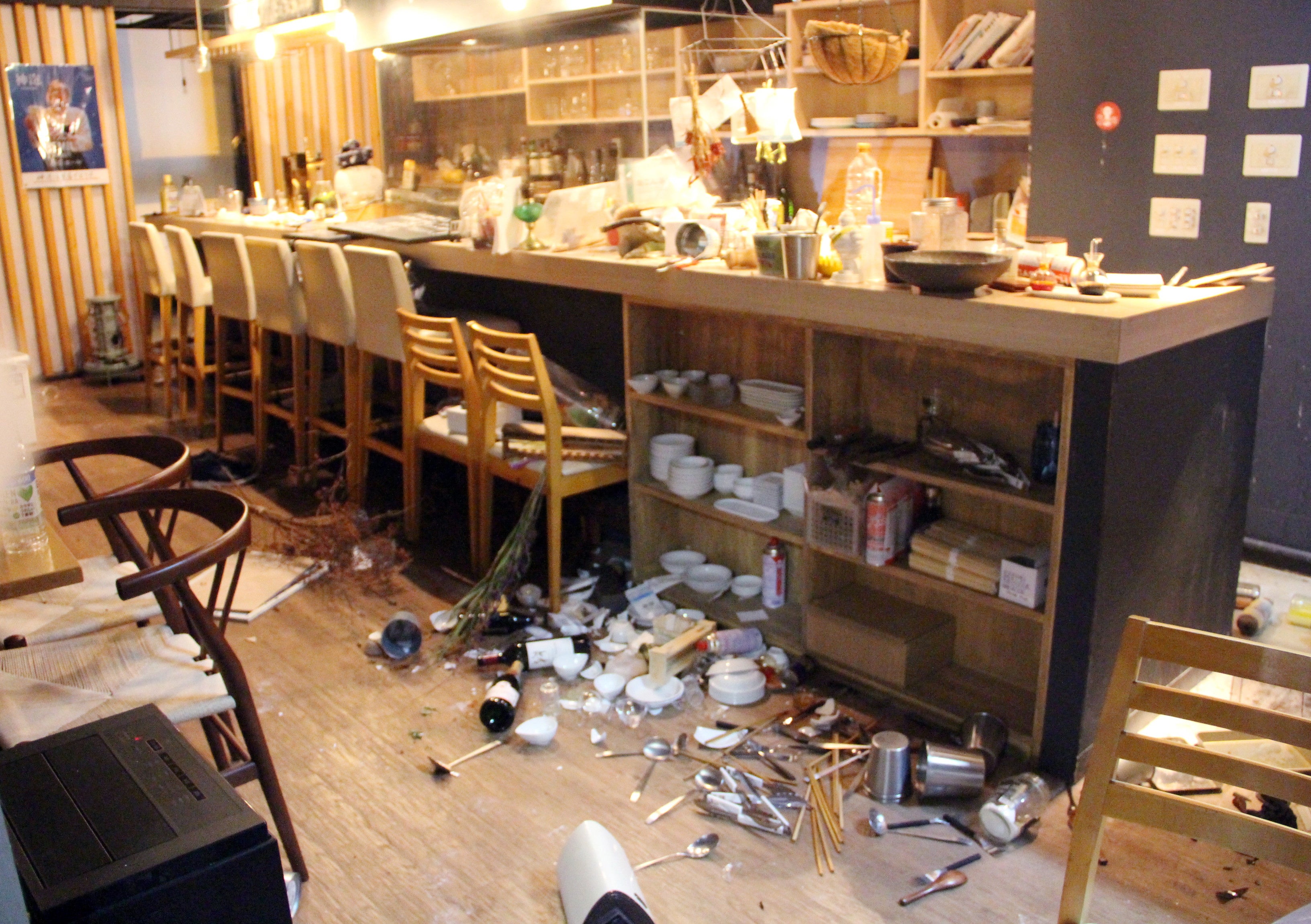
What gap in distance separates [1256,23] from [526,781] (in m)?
3.36

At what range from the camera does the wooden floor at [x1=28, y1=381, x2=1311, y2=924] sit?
219cm

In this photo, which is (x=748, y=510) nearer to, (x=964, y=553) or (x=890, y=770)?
(x=964, y=553)

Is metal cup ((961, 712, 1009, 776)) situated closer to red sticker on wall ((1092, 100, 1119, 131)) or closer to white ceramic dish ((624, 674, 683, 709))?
white ceramic dish ((624, 674, 683, 709))

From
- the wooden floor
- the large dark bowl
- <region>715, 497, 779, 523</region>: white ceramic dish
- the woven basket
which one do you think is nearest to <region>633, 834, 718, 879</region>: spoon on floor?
the wooden floor

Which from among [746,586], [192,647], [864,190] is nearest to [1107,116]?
[864,190]

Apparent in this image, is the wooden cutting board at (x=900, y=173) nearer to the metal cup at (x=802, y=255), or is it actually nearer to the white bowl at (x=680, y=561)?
the white bowl at (x=680, y=561)

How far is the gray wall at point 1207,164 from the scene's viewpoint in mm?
3711

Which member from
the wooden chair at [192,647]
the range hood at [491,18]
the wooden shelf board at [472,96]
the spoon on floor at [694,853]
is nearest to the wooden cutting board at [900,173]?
the range hood at [491,18]

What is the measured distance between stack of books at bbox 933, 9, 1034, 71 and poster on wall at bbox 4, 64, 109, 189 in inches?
214

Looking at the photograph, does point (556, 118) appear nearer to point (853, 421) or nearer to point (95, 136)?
point (95, 136)

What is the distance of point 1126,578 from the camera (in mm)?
2518

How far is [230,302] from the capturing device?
521 centimetres

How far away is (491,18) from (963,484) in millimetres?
3075

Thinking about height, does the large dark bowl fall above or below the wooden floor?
above
